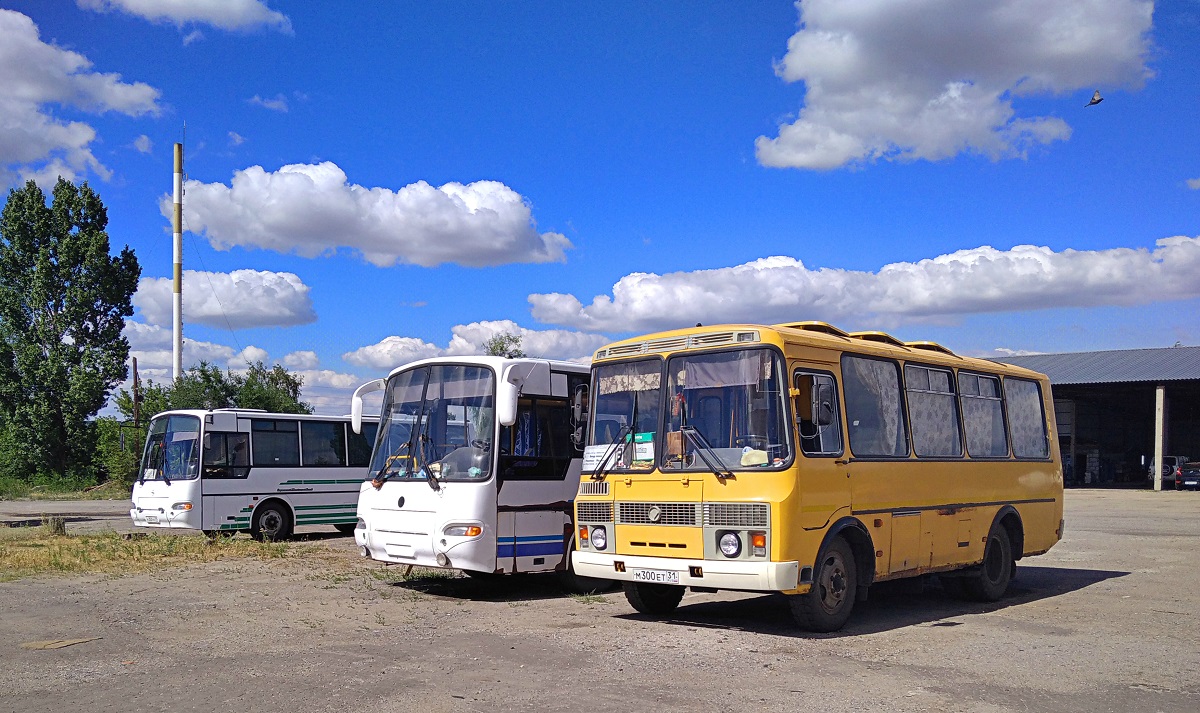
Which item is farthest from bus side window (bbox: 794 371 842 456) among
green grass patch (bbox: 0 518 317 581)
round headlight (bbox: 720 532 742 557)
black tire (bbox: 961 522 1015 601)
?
green grass patch (bbox: 0 518 317 581)

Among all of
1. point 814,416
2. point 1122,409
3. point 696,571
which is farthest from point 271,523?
point 1122,409

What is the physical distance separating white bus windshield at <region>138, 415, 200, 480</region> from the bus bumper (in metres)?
11.7

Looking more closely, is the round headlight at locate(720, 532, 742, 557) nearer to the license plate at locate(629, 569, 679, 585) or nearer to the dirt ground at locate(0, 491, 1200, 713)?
the license plate at locate(629, 569, 679, 585)

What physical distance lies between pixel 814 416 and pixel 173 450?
48.7 feet

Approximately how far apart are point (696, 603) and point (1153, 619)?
5008 mm

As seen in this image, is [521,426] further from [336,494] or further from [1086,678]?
[336,494]

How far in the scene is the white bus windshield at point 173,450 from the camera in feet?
64.0

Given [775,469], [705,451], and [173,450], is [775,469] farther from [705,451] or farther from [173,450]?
[173,450]

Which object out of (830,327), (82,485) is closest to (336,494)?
(830,327)

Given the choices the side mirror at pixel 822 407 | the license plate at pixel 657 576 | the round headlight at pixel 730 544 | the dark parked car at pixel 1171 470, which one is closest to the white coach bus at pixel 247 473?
the license plate at pixel 657 576

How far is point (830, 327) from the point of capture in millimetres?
10875

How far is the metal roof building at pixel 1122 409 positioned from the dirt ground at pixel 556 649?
4202cm

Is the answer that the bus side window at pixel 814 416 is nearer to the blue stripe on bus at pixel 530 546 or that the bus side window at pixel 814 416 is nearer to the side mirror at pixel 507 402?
the side mirror at pixel 507 402

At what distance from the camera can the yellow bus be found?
9.27m
